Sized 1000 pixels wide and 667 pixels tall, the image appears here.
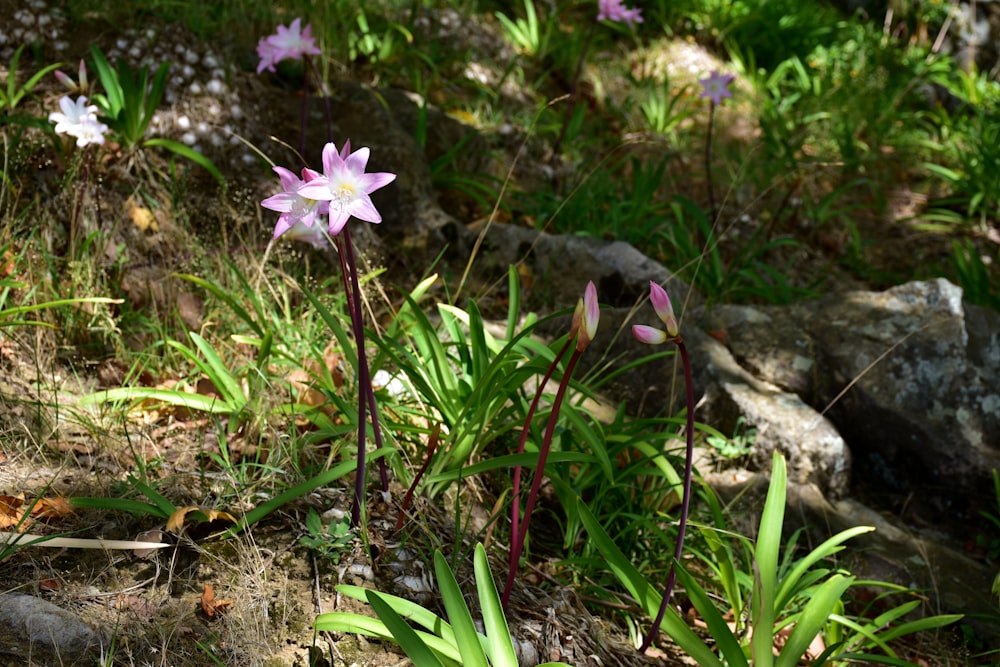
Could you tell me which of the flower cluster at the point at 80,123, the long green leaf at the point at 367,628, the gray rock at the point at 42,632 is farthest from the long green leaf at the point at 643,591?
the flower cluster at the point at 80,123

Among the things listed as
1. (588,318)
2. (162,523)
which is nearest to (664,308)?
(588,318)

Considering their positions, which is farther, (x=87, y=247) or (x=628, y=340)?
(x=628, y=340)

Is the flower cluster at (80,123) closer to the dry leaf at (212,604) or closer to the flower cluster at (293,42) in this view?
the flower cluster at (293,42)

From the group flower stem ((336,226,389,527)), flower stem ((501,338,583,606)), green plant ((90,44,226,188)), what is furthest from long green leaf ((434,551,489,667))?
green plant ((90,44,226,188))

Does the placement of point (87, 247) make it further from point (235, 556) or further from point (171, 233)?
point (235, 556)

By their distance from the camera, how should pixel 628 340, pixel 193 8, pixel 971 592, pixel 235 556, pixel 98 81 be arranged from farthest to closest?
pixel 193 8, pixel 98 81, pixel 628 340, pixel 971 592, pixel 235 556

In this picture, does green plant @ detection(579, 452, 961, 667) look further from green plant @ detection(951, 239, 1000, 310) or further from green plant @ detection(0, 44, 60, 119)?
green plant @ detection(0, 44, 60, 119)

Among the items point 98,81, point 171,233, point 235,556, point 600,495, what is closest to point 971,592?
point 600,495
